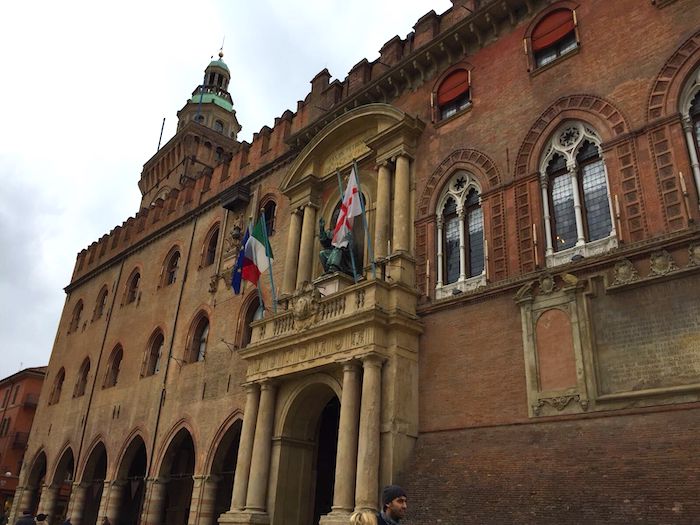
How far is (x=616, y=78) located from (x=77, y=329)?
25.3 m

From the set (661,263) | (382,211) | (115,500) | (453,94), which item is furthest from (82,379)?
(661,263)

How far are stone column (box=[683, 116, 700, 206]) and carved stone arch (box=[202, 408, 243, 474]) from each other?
40.0ft

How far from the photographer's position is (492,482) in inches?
400

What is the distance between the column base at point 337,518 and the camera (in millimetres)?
11273

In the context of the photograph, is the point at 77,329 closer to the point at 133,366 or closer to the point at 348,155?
the point at 133,366

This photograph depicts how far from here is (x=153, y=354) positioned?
22328 mm

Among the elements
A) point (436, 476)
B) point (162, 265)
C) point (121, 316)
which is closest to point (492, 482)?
point (436, 476)

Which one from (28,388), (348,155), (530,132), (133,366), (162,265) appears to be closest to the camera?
(530,132)

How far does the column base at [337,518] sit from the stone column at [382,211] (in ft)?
18.1

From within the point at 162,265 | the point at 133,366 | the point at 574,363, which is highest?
the point at 162,265

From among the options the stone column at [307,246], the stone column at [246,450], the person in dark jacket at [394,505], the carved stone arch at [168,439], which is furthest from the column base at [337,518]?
the carved stone arch at [168,439]

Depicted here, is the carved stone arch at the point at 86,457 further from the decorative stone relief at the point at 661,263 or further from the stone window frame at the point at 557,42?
the decorative stone relief at the point at 661,263

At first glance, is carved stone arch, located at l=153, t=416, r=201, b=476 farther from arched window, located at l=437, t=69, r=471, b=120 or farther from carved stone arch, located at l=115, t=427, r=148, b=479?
arched window, located at l=437, t=69, r=471, b=120

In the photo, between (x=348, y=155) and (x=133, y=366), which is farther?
(x=133, y=366)
